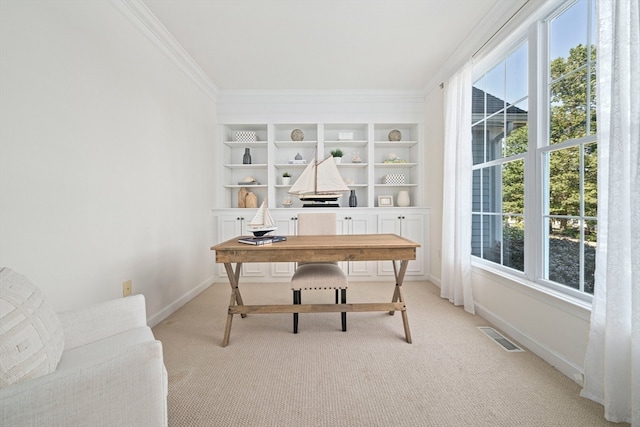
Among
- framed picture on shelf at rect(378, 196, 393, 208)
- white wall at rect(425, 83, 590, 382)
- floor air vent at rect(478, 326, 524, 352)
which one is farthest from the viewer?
framed picture on shelf at rect(378, 196, 393, 208)

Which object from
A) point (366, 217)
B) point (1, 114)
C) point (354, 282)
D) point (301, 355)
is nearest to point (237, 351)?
point (301, 355)

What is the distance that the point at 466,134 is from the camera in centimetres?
269

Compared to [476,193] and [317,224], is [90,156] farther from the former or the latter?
[476,193]

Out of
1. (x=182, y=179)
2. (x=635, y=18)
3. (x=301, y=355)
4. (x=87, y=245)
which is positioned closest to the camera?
(x=635, y=18)

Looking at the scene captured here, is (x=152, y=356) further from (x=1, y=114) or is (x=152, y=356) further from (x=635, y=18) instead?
(x=635, y=18)

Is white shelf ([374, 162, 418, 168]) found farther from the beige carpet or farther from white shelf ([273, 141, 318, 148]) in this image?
the beige carpet

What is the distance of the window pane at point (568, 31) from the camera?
173 cm

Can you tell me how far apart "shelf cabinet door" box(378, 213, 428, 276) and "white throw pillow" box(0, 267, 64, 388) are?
340 centimetres

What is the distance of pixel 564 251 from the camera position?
184 centimetres

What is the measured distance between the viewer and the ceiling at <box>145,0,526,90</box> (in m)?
2.21

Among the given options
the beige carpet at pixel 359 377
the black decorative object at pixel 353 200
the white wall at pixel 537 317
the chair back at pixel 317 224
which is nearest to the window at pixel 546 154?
the white wall at pixel 537 317

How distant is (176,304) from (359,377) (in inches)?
81.9

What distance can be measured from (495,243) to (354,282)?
1.84 m

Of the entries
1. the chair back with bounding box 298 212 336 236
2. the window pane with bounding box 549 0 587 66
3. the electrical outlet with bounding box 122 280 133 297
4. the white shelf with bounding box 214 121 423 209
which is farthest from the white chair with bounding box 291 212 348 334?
the window pane with bounding box 549 0 587 66
